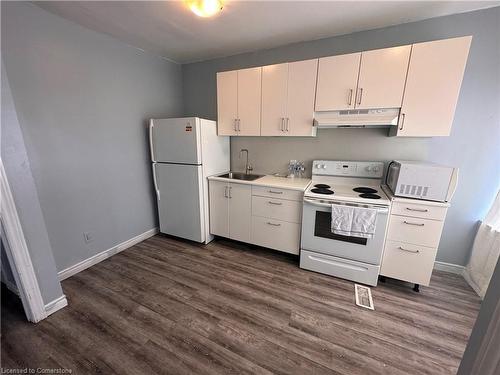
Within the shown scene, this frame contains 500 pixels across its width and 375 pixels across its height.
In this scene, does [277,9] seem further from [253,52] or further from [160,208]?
[160,208]

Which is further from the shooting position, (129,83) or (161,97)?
(161,97)

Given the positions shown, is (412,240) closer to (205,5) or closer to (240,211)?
(240,211)

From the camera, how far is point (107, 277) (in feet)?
7.01

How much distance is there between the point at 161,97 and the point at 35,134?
5.06ft

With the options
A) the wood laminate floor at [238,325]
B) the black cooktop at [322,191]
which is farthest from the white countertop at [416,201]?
the wood laminate floor at [238,325]

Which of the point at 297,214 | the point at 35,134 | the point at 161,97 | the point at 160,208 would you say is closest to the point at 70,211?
the point at 35,134

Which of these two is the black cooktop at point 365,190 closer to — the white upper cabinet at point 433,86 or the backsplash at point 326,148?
the backsplash at point 326,148

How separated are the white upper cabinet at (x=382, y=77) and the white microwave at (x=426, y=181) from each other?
61 centimetres

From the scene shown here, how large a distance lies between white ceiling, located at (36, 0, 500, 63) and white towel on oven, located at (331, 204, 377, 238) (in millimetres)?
1748

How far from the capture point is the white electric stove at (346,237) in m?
1.91

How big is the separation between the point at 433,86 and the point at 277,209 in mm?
1790

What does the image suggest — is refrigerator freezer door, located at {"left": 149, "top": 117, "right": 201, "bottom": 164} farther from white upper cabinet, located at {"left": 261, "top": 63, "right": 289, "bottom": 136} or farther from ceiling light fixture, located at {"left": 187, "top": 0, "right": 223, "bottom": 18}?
ceiling light fixture, located at {"left": 187, "top": 0, "right": 223, "bottom": 18}

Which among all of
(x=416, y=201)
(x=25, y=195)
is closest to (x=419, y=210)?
(x=416, y=201)

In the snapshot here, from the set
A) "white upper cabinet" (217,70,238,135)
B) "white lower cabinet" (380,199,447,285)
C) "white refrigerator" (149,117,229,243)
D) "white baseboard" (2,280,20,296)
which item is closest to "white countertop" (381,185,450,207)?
"white lower cabinet" (380,199,447,285)
